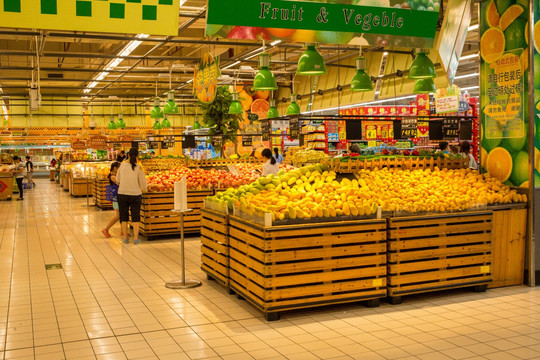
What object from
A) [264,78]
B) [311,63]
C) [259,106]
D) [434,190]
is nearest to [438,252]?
[434,190]

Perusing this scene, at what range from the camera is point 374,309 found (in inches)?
227

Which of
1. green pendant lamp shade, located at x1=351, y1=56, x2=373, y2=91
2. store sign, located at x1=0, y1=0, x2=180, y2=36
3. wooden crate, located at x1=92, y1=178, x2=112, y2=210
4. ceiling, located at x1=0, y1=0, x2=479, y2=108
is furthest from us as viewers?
wooden crate, located at x1=92, y1=178, x2=112, y2=210

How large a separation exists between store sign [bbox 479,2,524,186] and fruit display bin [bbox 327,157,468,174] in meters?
0.49

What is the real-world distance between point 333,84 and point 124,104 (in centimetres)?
1675

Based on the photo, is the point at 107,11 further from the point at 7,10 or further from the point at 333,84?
the point at 333,84

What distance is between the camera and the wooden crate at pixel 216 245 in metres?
6.43

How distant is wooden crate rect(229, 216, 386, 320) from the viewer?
5344 millimetres

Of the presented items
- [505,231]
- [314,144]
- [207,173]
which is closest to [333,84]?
[314,144]

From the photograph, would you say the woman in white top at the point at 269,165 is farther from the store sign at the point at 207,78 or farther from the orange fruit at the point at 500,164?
the orange fruit at the point at 500,164

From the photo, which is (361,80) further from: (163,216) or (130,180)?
(163,216)

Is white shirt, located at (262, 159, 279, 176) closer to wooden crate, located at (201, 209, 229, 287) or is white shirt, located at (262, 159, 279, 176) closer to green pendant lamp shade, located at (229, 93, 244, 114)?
green pendant lamp shade, located at (229, 93, 244, 114)

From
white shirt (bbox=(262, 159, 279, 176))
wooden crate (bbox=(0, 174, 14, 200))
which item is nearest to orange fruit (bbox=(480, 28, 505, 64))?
white shirt (bbox=(262, 159, 279, 176))

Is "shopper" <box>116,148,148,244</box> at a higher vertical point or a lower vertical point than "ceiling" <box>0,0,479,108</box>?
lower

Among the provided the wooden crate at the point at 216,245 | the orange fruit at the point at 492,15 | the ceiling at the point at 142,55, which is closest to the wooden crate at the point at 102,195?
the ceiling at the point at 142,55
